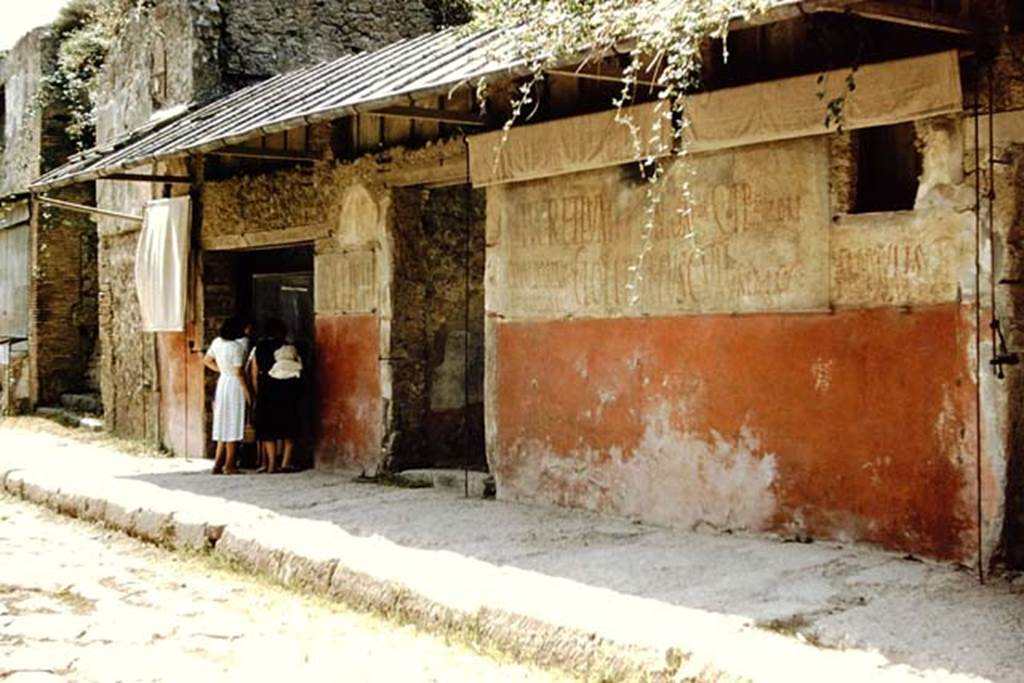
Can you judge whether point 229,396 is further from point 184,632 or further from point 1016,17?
point 1016,17

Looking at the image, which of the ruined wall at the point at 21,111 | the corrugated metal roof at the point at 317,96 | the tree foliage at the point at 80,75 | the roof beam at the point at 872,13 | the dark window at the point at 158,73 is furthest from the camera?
the ruined wall at the point at 21,111

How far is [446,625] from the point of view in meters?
5.57

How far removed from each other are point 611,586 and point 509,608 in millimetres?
541

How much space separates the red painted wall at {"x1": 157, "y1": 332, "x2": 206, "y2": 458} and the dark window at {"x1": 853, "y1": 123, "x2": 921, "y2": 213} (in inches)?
302

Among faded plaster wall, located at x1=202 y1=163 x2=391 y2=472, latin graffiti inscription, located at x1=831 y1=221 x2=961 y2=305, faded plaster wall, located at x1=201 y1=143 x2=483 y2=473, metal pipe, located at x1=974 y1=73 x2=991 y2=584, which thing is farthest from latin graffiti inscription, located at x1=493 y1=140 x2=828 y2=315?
faded plaster wall, located at x1=202 y1=163 x2=391 y2=472

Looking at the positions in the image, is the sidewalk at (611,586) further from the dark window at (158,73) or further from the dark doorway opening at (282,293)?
the dark window at (158,73)

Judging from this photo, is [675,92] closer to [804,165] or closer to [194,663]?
[804,165]

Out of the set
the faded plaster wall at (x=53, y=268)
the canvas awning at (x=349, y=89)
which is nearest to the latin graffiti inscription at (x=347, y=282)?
the canvas awning at (x=349, y=89)

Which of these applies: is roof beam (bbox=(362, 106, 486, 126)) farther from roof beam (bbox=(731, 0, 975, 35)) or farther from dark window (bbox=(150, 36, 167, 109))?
dark window (bbox=(150, 36, 167, 109))

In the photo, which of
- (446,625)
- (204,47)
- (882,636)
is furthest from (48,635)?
(204,47)

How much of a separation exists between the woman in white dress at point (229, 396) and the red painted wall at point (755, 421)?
11.1ft

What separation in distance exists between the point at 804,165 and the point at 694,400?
145 cm

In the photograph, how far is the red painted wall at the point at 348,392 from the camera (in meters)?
9.86

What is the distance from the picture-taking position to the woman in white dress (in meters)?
10.8
